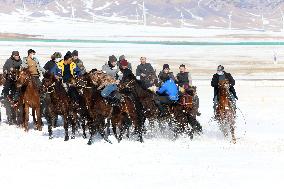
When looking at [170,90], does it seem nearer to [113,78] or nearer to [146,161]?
[113,78]

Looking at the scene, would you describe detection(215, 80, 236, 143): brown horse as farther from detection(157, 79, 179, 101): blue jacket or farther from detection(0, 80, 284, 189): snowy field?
detection(157, 79, 179, 101): blue jacket

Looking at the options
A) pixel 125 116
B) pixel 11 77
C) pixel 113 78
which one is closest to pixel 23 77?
pixel 11 77

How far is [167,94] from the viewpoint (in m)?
15.7

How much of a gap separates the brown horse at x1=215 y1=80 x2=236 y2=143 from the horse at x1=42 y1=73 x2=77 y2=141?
399 centimetres

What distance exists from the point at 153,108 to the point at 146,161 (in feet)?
13.1

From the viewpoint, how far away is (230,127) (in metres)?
15.1

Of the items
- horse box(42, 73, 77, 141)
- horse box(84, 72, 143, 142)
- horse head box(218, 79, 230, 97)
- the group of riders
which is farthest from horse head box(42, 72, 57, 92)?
horse head box(218, 79, 230, 97)

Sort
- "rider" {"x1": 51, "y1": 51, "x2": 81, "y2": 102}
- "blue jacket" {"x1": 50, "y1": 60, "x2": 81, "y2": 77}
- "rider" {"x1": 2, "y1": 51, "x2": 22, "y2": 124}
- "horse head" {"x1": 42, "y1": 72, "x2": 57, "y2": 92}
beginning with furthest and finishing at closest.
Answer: "rider" {"x1": 2, "y1": 51, "x2": 22, "y2": 124}
"blue jacket" {"x1": 50, "y1": 60, "x2": 81, "y2": 77}
"rider" {"x1": 51, "y1": 51, "x2": 81, "y2": 102}
"horse head" {"x1": 42, "y1": 72, "x2": 57, "y2": 92}

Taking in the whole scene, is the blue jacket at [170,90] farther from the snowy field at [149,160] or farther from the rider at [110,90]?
the rider at [110,90]

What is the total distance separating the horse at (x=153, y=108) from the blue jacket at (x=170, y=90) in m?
0.23

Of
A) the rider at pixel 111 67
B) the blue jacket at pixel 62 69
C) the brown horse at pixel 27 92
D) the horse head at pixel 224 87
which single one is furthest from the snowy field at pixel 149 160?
the rider at pixel 111 67

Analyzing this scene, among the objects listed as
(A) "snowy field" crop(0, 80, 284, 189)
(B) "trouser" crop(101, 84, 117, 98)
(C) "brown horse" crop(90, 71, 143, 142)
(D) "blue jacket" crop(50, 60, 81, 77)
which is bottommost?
(A) "snowy field" crop(0, 80, 284, 189)

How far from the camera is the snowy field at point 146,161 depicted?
10031 mm

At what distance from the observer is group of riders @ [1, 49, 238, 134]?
15.2 metres
